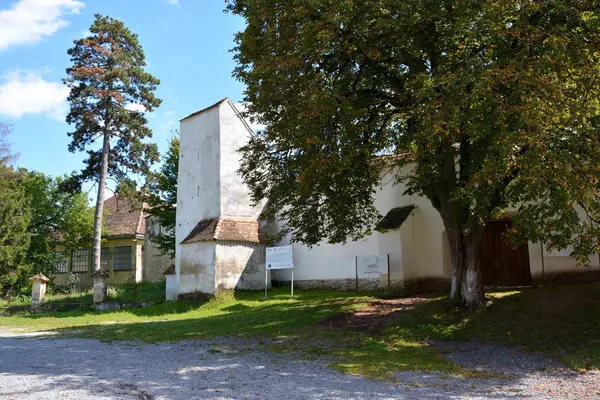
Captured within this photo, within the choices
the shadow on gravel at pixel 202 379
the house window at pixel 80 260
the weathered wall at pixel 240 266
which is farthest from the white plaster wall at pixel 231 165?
the house window at pixel 80 260

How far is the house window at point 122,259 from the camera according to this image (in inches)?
1464

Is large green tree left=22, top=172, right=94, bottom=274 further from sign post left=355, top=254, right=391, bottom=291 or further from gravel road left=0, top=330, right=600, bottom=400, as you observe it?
gravel road left=0, top=330, right=600, bottom=400

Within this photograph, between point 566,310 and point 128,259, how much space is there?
31.5 meters

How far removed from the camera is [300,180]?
12320mm

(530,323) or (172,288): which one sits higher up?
(172,288)

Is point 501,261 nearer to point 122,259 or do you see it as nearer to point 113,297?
point 113,297

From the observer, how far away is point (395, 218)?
20.2 meters

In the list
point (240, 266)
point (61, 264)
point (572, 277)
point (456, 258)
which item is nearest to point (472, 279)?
point (456, 258)

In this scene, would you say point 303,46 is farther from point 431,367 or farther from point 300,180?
point 431,367

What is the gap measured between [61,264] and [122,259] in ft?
17.3

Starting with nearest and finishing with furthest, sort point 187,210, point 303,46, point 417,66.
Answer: point 303,46, point 417,66, point 187,210

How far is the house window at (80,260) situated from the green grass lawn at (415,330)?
22371 mm

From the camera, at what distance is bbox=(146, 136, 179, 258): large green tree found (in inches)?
1130

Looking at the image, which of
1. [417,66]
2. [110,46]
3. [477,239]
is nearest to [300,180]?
[417,66]
